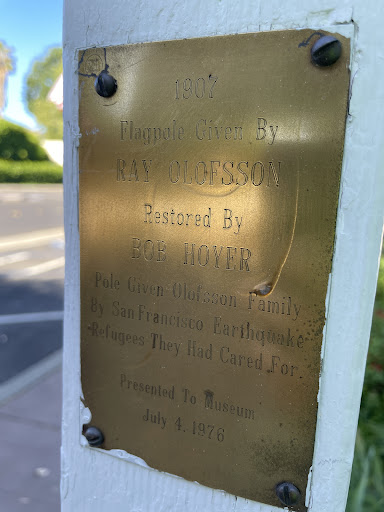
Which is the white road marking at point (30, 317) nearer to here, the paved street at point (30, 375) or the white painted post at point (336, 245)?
the paved street at point (30, 375)

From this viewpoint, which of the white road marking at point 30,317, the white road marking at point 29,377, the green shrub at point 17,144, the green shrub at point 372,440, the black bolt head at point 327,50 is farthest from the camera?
the green shrub at point 17,144

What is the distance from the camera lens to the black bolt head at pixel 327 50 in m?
0.86

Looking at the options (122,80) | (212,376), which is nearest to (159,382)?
(212,376)

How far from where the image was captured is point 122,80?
3.47ft

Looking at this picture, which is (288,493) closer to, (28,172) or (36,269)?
(36,269)

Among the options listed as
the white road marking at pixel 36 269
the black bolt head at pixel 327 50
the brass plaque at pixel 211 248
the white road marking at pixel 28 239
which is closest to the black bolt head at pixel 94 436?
the brass plaque at pixel 211 248

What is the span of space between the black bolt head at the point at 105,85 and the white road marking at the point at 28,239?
28.5ft

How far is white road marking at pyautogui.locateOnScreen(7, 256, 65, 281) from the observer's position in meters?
7.17

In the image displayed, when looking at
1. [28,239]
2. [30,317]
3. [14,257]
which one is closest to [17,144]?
[28,239]

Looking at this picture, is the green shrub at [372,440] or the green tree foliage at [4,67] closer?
the green shrub at [372,440]

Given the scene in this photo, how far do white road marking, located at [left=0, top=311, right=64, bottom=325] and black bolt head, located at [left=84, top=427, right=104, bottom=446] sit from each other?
422cm

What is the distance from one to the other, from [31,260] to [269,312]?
7847 mm

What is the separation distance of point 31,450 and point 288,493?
219 centimetres

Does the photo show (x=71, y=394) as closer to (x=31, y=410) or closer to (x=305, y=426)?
(x=305, y=426)
